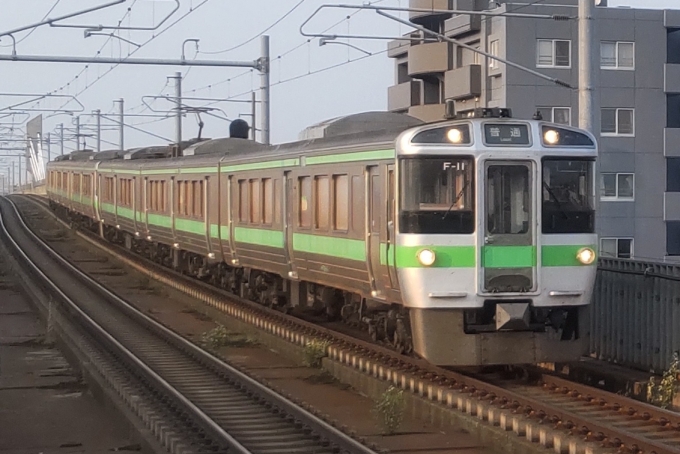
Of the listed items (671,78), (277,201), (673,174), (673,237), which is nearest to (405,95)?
(671,78)

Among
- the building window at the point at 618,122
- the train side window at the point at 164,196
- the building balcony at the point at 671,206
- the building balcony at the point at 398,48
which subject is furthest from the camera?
the building balcony at the point at 398,48

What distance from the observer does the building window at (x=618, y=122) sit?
4403 centimetres

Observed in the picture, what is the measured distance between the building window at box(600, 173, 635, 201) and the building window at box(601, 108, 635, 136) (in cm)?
159

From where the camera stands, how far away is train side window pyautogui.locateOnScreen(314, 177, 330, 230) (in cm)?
1473

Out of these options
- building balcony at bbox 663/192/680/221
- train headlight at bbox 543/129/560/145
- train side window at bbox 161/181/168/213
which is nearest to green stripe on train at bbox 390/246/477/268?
train headlight at bbox 543/129/560/145

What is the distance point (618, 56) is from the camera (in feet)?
147

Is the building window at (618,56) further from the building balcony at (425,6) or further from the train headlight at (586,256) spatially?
the train headlight at (586,256)

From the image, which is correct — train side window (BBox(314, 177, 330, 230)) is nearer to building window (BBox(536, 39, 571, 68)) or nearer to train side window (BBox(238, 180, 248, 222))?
train side window (BBox(238, 180, 248, 222))

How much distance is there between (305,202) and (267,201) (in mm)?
2111

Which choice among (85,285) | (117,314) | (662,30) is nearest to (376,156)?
(117,314)

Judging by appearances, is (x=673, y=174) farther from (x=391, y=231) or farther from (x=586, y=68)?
(x=391, y=231)

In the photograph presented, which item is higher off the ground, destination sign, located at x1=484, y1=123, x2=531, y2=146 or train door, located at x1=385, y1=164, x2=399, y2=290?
destination sign, located at x1=484, y1=123, x2=531, y2=146

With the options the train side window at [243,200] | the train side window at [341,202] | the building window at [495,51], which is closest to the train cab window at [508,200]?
the train side window at [341,202]

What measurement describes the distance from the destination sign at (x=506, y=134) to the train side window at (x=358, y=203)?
6.05 ft
